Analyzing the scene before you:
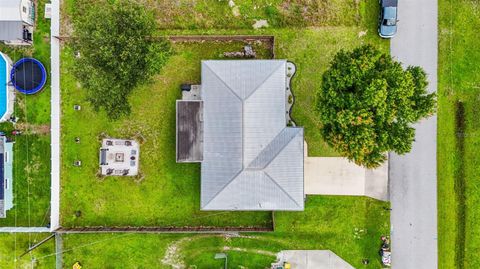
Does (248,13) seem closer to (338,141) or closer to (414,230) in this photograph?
(338,141)

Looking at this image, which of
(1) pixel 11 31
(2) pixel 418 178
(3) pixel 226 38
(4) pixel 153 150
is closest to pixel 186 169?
(4) pixel 153 150

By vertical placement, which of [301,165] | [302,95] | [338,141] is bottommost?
[301,165]

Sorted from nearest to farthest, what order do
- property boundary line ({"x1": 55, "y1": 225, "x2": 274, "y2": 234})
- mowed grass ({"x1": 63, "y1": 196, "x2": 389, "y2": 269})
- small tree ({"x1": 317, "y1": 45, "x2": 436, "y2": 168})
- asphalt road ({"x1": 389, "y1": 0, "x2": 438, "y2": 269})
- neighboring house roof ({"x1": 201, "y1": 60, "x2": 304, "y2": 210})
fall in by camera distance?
small tree ({"x1": 317, "y1": 45, "x2": 436, "y2": 168}) < neighboring house roof ({"x1": 201, "y1": 60, "x2": 304, "y2": 210}) < property boundary line ({"x1": 55, "y1": 225, "x2": 274, "y2": 234}) < asphalt road ({"x1": 389, "y1": 0, "x2": 438, "y2": 269}) < mowed grass ({"x1": 63, "y1": 196, "x2": 389, "y2": 269})

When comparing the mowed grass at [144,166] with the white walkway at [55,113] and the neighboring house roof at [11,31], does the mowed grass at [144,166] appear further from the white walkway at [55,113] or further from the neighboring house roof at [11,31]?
the neighboring house roof at [11,31]

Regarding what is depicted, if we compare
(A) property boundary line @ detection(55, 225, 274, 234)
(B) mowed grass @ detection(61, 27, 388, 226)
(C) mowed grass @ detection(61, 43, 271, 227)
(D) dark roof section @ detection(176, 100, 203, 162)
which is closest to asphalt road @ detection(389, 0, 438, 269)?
(B) mowed grass @ detection(61, 27, 388, 226)

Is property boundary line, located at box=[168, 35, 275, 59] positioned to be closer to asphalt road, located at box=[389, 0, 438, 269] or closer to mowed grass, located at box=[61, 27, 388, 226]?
mowed grass, located at box=[61, 27, 388, 226]

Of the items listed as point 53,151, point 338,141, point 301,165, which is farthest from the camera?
point 53,151

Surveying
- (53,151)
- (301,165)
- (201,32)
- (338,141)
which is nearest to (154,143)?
(53,151)

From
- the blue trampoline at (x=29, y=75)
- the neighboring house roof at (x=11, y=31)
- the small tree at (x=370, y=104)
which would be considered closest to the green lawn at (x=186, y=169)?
the blue trampoline at (x=29, y=75)
